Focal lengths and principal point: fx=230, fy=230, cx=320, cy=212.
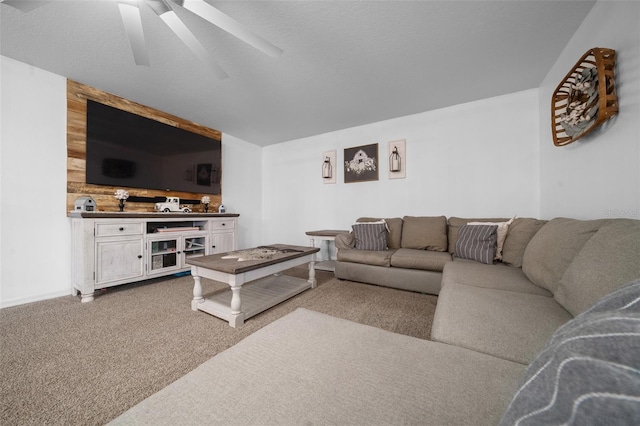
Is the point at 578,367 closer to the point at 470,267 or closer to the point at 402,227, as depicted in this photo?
the point at 470,267

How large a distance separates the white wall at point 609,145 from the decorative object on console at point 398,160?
64.7 inches

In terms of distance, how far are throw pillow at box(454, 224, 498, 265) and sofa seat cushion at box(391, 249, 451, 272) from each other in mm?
176

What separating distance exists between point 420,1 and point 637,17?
1224 millimetres

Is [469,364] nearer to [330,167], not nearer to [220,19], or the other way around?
[220,19]

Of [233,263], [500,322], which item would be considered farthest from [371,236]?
[500,322]

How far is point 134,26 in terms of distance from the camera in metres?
1.52

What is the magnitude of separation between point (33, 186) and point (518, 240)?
4.72m

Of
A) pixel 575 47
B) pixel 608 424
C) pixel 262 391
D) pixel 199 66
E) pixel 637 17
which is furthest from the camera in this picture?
pixel 199 66

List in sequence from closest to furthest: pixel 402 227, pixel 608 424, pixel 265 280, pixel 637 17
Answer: pixel 608 424
pixel 637 17
pixel 265 280
pixel 402 227

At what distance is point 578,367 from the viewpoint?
0.25 metres

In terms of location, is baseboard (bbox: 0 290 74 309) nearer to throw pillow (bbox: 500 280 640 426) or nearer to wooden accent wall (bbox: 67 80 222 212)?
wooden accent wall (bbox: 67 80 222 212)

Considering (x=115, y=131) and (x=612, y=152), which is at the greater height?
(x=115, y=131)

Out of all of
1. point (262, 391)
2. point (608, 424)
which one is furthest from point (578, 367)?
point (262, 391)

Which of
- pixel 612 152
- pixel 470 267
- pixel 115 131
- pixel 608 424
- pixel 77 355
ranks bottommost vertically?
pixel 77 355
